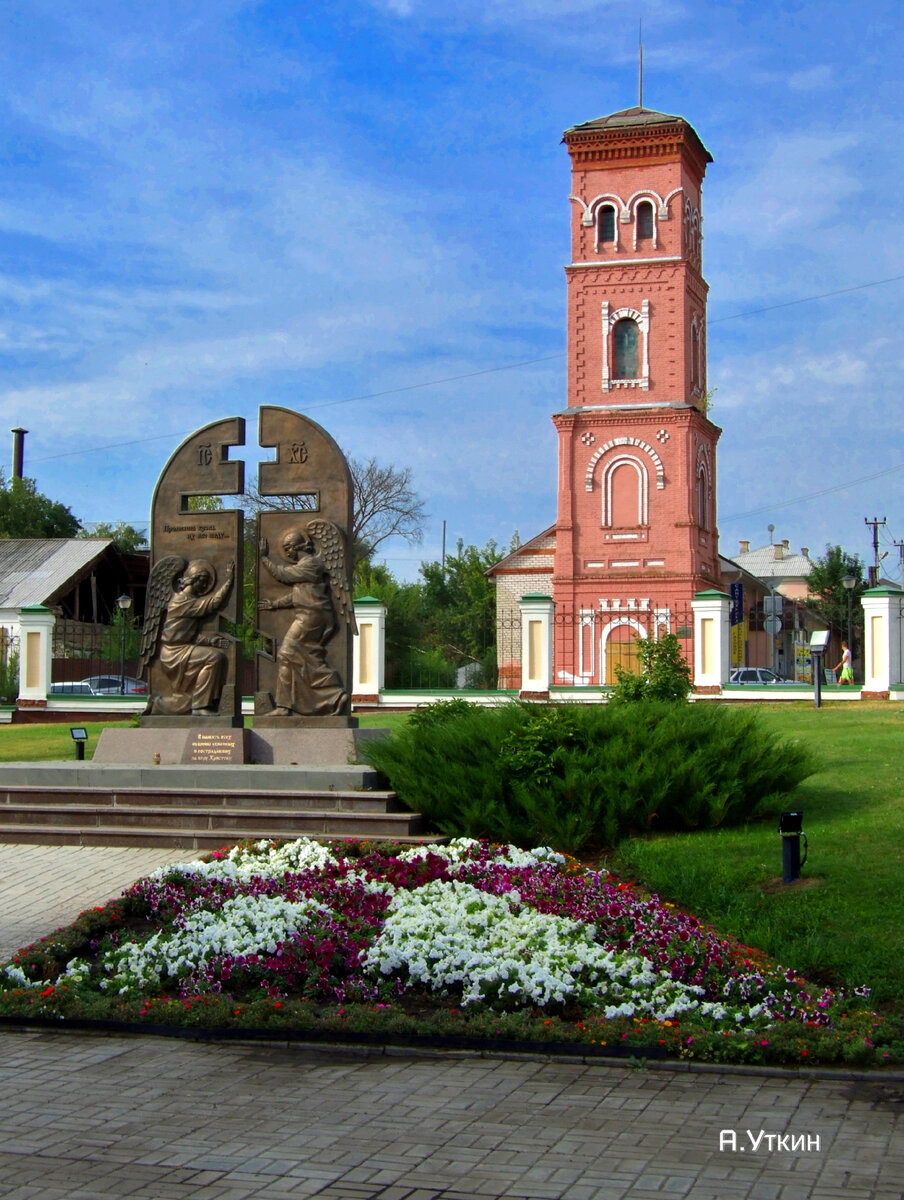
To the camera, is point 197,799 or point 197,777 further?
point 197,777

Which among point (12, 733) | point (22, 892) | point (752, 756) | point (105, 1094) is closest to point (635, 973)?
point (105, 1094)

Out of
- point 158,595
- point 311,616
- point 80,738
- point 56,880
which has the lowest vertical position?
point 56,880

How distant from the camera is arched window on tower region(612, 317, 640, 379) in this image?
45938mm

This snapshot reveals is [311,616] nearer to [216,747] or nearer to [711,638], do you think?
[216,747]

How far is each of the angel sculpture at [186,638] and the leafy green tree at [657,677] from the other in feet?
13.8

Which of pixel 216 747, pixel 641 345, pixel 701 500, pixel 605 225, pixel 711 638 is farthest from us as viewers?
pixel 701 500

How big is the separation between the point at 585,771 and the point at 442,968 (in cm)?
368

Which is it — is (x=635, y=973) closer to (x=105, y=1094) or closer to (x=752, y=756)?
(x=105, y=1094)

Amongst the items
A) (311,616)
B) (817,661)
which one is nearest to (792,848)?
(311,616)

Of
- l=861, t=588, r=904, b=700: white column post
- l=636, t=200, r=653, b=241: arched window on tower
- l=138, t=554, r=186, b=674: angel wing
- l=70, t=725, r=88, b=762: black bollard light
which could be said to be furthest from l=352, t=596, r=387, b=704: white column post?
l=636, t=200, r=653, b=241: arched window on tower

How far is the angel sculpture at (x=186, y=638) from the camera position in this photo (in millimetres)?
13617

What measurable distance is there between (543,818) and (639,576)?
115 feet

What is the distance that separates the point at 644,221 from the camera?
46156 millimetres

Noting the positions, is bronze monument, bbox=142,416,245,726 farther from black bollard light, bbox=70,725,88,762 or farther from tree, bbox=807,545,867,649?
tree, bbox=807,545,867,649
